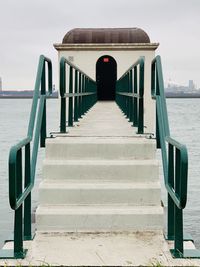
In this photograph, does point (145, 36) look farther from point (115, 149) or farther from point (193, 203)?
point (115, 149)

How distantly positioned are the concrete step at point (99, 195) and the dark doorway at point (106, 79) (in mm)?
18636

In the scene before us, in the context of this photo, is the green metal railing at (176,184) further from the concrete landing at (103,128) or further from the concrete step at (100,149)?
the concrete landing at (103,128)

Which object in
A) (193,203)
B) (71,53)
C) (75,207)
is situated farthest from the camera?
(193,203)

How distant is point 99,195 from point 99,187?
0.26ft

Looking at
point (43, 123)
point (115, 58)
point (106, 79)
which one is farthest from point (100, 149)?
point (106, 79)

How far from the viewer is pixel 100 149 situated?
5.14 meters

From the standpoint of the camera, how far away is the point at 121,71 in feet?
64.4

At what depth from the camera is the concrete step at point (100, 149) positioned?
5102 millimetres

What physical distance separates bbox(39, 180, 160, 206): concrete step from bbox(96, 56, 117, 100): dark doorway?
18636 mm

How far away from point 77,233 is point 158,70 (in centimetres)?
189

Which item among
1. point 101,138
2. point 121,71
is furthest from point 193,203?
point 101,138

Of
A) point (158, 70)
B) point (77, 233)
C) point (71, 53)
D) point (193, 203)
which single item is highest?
point (71, 53)

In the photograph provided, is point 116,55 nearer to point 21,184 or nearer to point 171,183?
point 171,183

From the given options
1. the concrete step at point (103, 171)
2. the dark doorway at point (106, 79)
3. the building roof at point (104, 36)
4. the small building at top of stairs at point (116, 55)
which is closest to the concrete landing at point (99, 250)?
the concrete step at point (103, 171)
